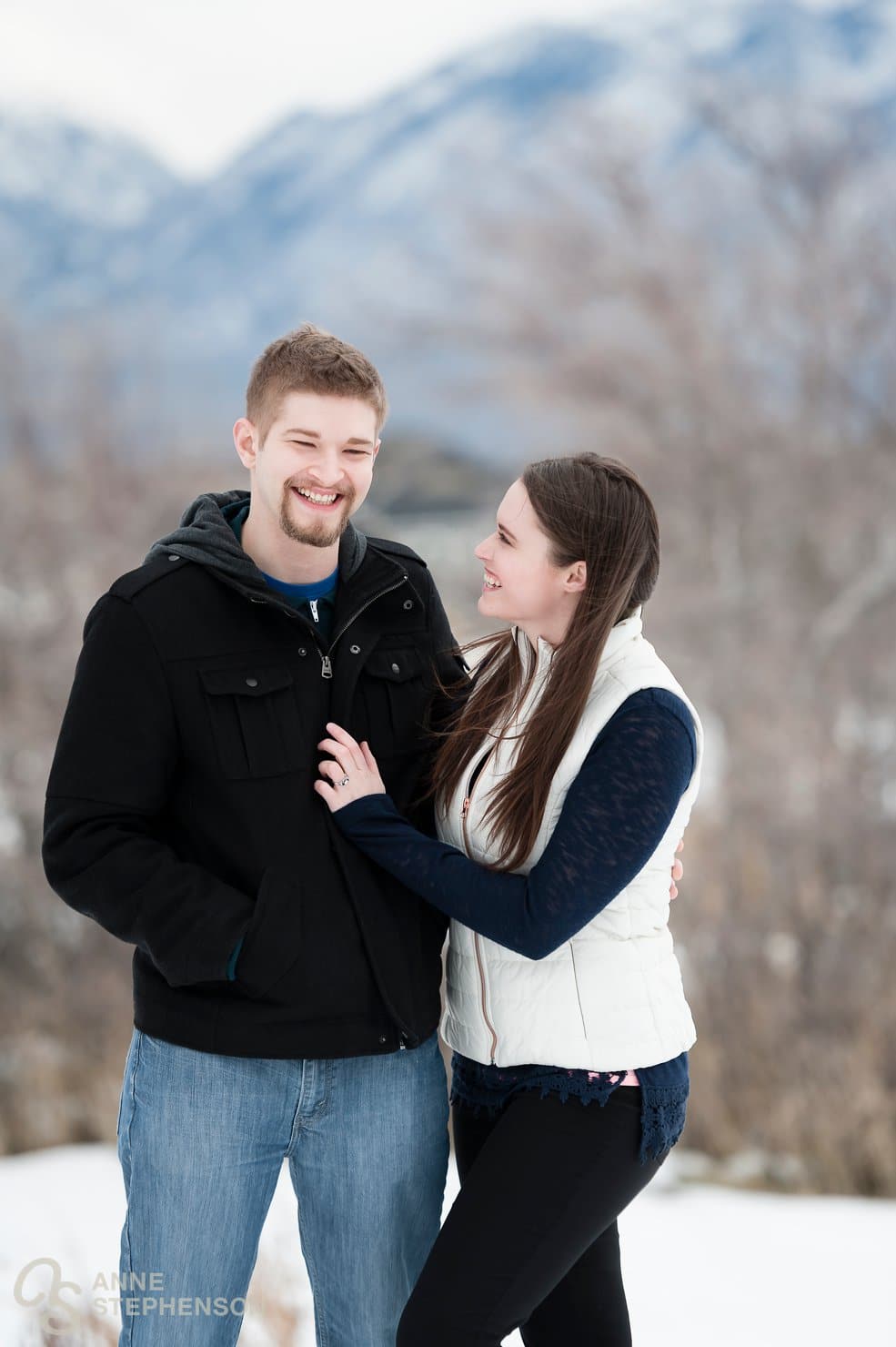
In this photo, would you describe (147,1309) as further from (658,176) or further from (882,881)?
(658,176)

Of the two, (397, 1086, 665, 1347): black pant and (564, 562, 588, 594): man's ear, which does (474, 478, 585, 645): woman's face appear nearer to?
(564, 562, 588, 594): man's ear

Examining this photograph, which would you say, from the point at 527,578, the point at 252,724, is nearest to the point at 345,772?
the point at 252,724

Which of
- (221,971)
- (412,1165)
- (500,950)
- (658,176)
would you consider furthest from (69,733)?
(658,176)

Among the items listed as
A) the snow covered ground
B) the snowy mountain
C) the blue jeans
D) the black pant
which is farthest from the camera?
the snowy mountain

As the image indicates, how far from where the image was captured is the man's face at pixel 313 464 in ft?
5.21

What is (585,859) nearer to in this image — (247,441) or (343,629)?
(343,629)

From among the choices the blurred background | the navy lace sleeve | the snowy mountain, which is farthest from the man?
the snowy mountain

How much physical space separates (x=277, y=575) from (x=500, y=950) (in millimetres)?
592

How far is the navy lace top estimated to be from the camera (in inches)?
57.7

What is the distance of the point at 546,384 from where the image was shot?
9031 mm

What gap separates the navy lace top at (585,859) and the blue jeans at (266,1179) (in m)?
0.19

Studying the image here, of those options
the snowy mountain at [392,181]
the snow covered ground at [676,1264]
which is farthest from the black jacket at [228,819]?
the snowy mountain at [392,181]

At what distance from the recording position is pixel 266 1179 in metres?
1.61

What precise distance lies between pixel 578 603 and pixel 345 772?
0.38 meters
